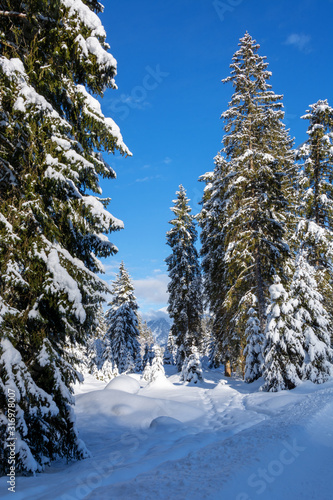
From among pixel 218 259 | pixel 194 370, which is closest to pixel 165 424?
pixel 194 370

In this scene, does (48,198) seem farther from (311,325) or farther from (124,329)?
(124,329)

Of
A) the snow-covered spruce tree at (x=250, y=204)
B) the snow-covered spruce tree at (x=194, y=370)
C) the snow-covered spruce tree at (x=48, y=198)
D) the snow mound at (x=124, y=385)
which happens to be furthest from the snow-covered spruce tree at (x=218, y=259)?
the snow-covered spruce tree at (x=48, y=198)

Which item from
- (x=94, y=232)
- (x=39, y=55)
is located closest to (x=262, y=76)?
(x=39, y=55)

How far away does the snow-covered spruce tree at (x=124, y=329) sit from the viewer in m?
30.4

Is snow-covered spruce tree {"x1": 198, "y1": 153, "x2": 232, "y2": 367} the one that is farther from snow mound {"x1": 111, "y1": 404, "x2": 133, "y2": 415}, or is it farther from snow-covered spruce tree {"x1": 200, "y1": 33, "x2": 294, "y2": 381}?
snow mound {"x1": 111, "y1": 404, "x2": 133, "y2": 415}

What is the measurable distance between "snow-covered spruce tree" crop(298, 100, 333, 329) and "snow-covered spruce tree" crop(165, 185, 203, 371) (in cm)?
1082

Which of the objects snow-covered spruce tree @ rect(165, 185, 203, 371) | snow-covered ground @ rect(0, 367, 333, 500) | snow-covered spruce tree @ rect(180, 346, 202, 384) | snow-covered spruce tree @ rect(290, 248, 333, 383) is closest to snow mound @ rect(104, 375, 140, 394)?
snow-covered spruce tree @ rect(180, 346, 202, 384)

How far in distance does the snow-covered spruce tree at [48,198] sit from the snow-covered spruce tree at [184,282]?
17.7 meters

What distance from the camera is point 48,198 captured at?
218 inches

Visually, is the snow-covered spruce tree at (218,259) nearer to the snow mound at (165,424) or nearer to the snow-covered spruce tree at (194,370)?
the snow-covered spruce tree at (194,370)

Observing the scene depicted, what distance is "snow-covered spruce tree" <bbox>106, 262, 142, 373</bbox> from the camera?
3041cm

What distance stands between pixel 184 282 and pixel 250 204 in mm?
10949

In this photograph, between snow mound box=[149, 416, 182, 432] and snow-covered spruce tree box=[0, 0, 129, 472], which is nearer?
snow-covered spruce tree box=[0, 0, 129, 472]

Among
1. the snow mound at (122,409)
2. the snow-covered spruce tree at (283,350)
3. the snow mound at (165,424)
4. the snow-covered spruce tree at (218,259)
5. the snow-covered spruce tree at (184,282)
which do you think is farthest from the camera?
the snow-covered spruce tree at (184,282)
